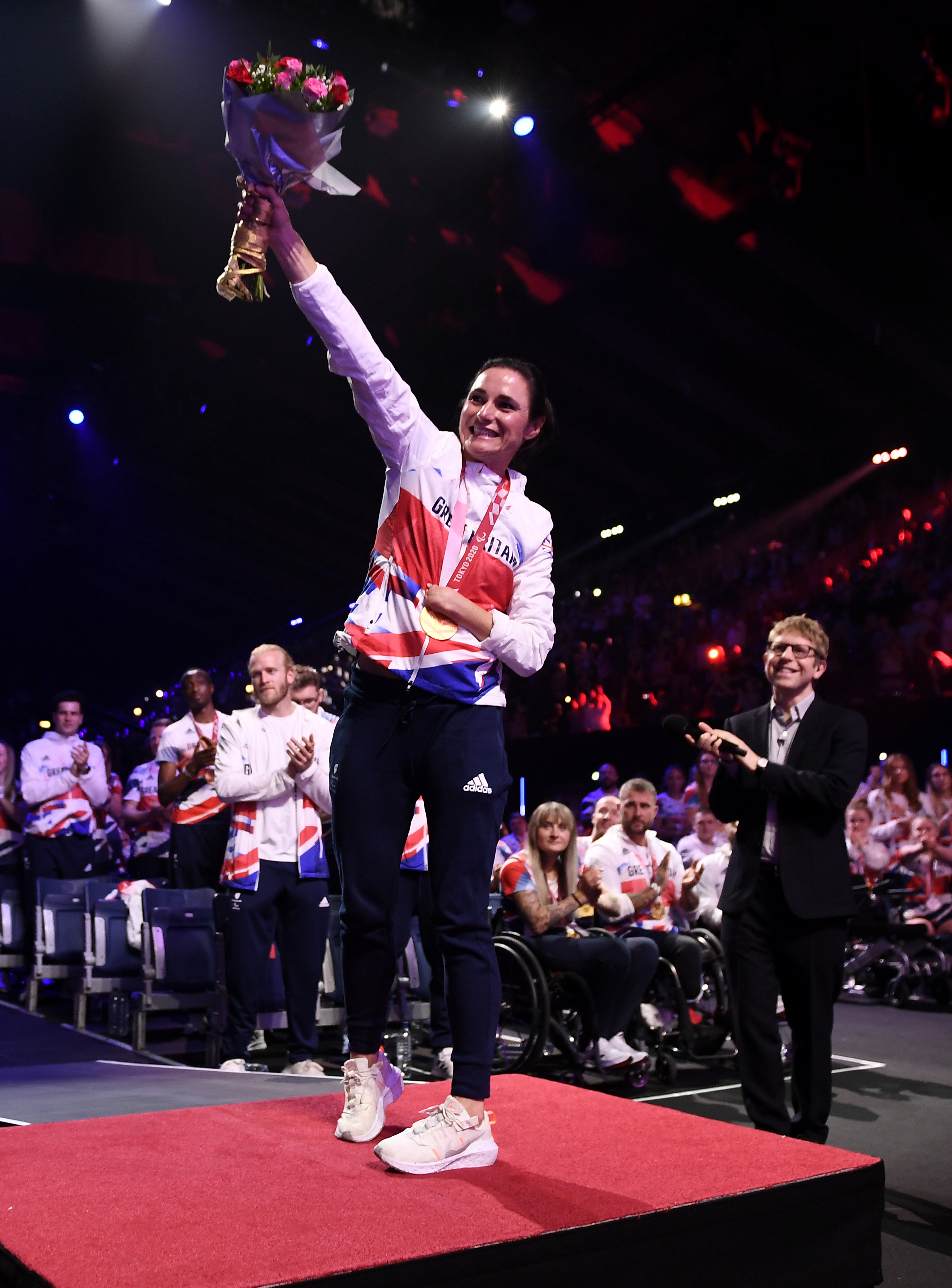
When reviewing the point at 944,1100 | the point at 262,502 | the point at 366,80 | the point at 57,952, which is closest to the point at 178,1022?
the point at 57,952

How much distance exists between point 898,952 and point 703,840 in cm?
169

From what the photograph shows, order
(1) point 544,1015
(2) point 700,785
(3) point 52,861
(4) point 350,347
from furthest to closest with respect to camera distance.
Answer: (2) point 700,785
(3) point 52,861
(1) point 544,1015
(4) point 350,347

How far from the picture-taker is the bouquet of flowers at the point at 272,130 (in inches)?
75.2

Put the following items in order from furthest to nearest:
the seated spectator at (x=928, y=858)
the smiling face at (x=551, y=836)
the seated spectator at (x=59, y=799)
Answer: the seated spectator at (x=928, y=858) < the seated spectator at (x=59, y=799) < the smiling face at (x=551, y=836)

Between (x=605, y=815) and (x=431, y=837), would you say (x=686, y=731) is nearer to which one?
(x=431, y=837)

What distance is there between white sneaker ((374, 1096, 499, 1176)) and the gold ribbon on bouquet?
154cm

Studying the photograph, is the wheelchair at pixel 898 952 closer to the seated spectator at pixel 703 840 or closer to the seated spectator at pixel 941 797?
the seated spectator at pixel 941 797

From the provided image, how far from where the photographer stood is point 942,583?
10109 millimetres

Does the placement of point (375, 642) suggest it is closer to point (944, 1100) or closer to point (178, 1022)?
point (944, 1100)

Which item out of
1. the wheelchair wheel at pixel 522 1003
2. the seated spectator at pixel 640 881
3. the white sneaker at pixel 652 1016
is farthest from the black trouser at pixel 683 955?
the wheelchair wheel at pixel 522 1003

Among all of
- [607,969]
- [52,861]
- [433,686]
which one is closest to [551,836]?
[607,969]

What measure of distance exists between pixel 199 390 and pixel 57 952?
21.9 ft

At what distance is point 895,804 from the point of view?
8375mm

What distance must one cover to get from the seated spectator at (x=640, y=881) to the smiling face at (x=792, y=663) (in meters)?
1.91
